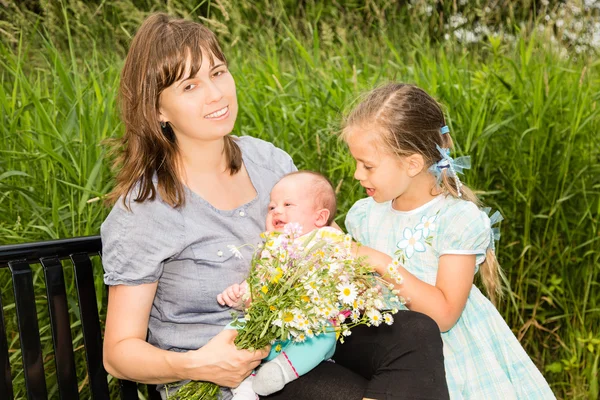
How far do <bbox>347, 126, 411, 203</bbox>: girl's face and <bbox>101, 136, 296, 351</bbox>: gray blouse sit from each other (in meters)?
0.39

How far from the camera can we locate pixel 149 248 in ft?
6.98

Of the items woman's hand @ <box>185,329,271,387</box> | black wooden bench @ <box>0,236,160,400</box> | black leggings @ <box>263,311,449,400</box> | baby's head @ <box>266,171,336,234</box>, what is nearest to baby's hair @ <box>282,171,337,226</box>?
baby's head @ <box>266,171,336,234</box>

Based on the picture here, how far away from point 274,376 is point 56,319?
655 millimetres

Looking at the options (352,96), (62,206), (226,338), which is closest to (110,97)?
(62,206)

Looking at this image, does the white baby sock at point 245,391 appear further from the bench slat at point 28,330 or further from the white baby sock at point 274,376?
the bench slat at point 28,330

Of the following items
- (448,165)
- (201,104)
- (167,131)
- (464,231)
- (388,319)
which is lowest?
(388,319)

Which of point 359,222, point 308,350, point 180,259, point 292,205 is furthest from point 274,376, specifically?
point 359,222

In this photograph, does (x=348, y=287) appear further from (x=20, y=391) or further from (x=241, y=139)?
(x=20, y=391)

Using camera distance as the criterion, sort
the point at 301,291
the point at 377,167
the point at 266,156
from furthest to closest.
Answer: the point at 266,156 → the point at 377,167 → the point at 301,291

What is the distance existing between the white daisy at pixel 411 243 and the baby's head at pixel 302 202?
0.25 metres

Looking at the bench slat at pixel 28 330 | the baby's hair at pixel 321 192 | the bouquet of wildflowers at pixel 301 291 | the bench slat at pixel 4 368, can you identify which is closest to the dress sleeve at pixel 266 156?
the baby's hair at pixel 321 192

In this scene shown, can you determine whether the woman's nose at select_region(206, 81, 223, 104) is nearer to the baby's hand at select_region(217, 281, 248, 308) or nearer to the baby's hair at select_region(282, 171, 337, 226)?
the baby's hair at select_region(282, 171, 337, 226)

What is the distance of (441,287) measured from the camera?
2.30 m

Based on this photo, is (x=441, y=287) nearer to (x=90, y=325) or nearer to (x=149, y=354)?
(x=149, y=354)
